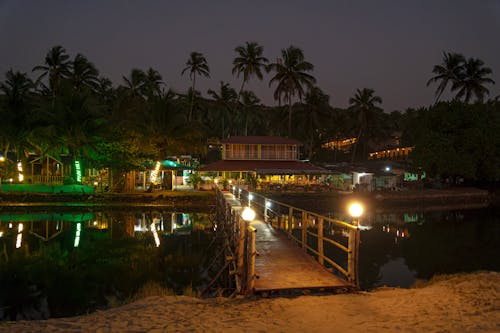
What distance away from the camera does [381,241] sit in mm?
19797

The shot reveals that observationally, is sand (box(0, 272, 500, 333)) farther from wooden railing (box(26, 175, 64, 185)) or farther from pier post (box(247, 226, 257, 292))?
wooden railing (box(26, 175, 64, 185))

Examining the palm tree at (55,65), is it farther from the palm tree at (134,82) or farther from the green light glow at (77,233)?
the green light glow at (77,233)

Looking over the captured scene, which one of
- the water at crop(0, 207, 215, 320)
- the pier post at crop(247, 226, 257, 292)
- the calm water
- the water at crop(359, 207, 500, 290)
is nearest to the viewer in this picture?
the pier post at crop(247, 226, 257, 292)

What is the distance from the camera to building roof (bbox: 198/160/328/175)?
34.1 m

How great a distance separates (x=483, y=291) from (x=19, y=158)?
37.9 metres

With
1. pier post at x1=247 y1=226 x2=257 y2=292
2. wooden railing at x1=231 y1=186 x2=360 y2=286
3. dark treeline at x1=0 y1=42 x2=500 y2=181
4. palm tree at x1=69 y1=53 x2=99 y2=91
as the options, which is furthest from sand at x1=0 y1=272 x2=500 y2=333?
palm tree at x1=69 y1=53 x2=99 y2=91

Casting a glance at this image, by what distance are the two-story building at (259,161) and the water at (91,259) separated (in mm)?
11147

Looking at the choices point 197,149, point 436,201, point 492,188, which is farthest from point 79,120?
point 492,188

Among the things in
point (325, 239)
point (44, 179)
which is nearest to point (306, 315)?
point (325, 239)

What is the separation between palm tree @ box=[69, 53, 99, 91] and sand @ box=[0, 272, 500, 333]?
139 feet

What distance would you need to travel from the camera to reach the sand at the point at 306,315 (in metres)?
5.91

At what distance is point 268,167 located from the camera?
123 ft

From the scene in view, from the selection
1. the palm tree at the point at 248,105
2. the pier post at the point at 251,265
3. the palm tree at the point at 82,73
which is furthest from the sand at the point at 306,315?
the palm tree at the point at 248,105

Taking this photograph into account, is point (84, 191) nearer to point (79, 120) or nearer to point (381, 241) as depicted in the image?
point (79, 120)
